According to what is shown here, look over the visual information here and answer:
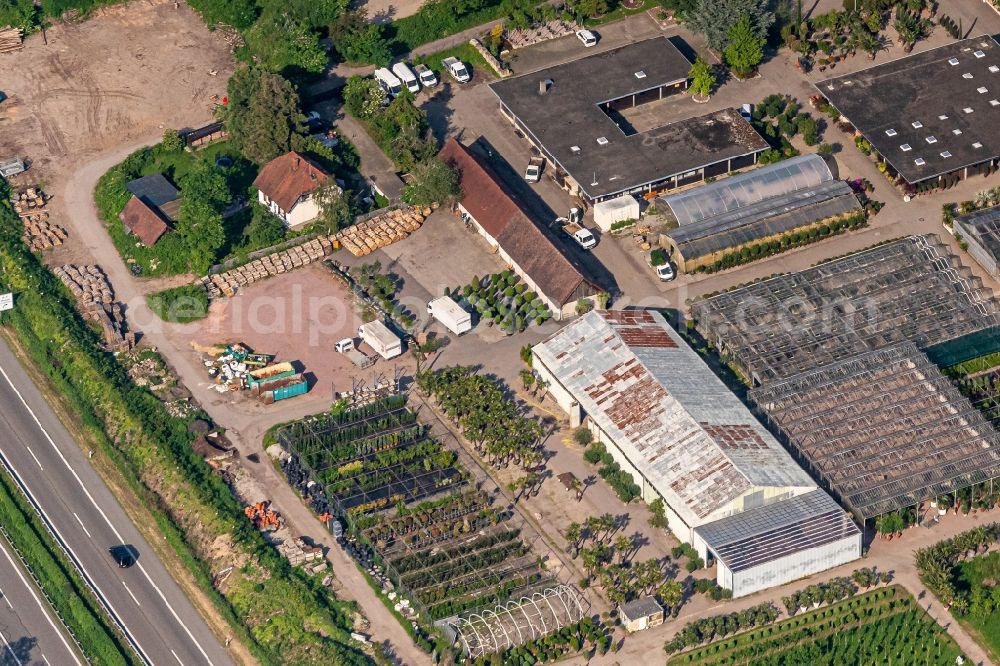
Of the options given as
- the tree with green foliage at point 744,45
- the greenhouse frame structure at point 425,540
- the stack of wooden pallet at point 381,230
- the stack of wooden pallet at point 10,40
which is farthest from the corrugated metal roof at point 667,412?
the stack of wooden pallet at point 10,40

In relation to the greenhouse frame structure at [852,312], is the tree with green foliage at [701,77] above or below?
above

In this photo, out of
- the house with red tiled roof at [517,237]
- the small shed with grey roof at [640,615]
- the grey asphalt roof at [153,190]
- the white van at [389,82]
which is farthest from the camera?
the white van at [389,82]

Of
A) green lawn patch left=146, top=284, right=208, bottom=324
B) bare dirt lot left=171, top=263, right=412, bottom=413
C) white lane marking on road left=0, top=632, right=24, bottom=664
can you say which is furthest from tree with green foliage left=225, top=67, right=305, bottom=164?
white lane marking on road left=0, top=632, right=24, bottom=664

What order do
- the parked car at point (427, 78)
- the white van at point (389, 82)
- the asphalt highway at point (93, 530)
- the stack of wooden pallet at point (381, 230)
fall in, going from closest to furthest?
the asphalt highway at point (93, 530), the stack of wooden pallet at point (381, 230), the white van at point (389, 82), the parked car at point (427, 78)

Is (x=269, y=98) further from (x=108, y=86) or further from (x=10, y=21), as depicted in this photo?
(x=10, y=21)

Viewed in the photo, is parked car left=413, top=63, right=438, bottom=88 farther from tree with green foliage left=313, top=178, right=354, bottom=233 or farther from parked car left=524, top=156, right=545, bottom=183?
tree with green foliage left=313, top=178, right=354, bottom=233

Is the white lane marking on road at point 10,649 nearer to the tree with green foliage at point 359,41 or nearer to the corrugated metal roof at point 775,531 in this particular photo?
the corrugated metal roof at point 775,531

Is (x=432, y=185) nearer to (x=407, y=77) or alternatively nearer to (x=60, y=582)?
(x=407, y=77)
